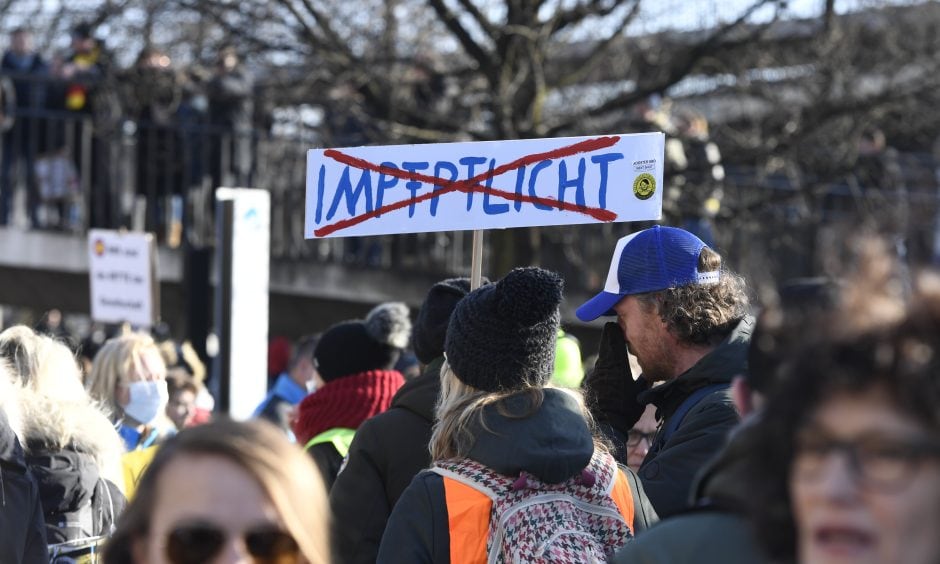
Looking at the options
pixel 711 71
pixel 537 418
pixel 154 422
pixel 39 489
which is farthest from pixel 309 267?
pixel 537 418

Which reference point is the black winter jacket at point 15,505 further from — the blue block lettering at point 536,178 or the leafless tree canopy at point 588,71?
the leafless tree canopy at point 588,71

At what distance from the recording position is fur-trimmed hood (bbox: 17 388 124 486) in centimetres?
436

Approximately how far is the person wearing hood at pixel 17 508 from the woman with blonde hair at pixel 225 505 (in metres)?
1.70

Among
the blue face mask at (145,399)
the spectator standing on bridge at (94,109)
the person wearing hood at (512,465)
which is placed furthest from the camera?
the spectator standing on bridge at (94,109)

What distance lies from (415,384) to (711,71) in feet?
27.4

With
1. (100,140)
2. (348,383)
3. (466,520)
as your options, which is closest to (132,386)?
(348,383)

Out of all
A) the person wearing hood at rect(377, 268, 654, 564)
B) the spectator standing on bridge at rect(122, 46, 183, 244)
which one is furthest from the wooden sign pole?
the spectator standing on bridge at rect(122, 46, 183, 244)

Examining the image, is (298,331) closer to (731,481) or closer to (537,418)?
(537,418)

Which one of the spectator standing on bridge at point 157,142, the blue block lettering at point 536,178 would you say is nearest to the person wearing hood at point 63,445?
the blue block lettering at point 536,178

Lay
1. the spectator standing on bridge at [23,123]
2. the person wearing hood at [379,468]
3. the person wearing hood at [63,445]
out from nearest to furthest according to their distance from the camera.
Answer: the person wearing hood at [379,468] < the person wearing hood at [63,445] < the spectator standing on bridge at [23,123]

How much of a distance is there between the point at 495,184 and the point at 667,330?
2.77 feet

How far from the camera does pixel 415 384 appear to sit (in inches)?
154

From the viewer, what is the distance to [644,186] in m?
4.49

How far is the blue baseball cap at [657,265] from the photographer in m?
3.94
